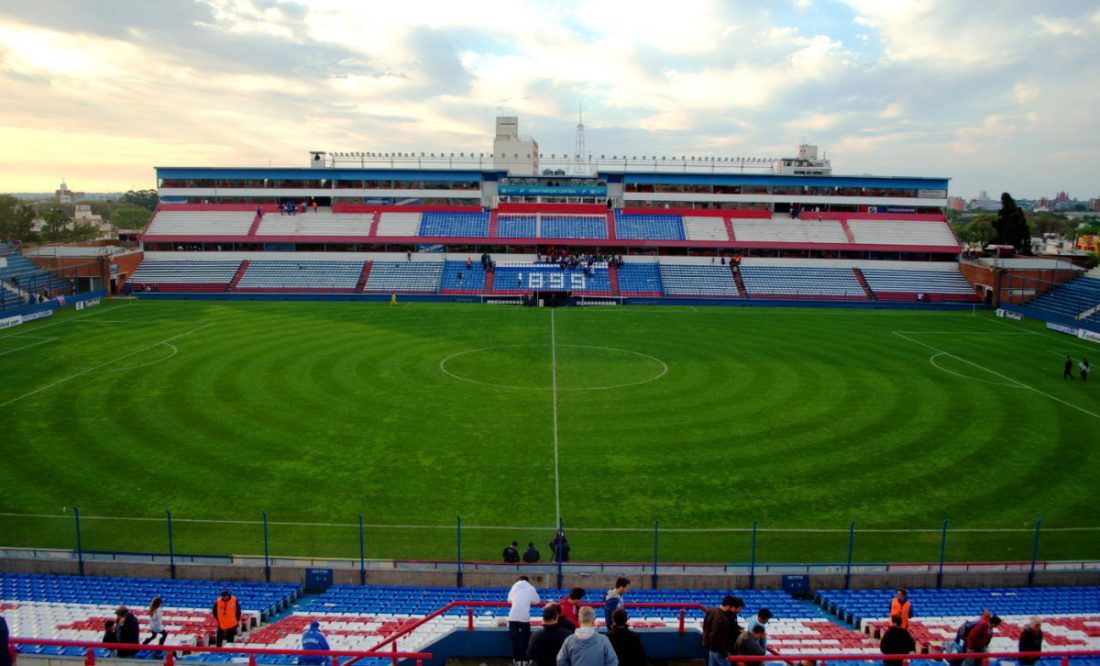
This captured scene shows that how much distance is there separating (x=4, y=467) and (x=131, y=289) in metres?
46.5

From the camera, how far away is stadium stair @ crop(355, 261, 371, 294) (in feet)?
215

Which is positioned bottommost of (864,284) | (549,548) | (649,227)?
(549,548)

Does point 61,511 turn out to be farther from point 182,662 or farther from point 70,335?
point 70,335

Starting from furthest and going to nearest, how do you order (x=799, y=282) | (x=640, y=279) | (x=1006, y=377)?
(x=799, y=282), (x=640, y=279), (x=1006, y=377)

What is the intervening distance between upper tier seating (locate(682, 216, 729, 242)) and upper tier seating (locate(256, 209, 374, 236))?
26.4 m

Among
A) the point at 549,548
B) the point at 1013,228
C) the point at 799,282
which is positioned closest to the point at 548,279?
the point at 799,282

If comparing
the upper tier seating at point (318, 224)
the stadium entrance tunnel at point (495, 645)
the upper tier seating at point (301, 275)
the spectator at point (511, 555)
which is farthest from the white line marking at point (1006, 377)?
the upper tier seating at point (318, 224)

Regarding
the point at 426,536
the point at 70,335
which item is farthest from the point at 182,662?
the point at 70,335

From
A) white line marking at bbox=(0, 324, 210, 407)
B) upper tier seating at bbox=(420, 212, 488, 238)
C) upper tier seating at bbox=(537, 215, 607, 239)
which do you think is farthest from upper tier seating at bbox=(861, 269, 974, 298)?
white line marking at bbox=(0, 324, 210, 407)

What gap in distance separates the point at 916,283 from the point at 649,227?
25.8 metres

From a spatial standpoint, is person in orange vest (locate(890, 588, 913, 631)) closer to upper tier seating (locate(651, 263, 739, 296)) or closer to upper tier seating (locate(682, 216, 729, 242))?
upper tier seating (locate(651, 263, 739, 296))

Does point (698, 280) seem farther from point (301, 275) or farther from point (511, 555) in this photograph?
point (511, 555)

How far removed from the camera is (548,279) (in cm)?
6644

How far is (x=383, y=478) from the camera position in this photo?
909 inches
